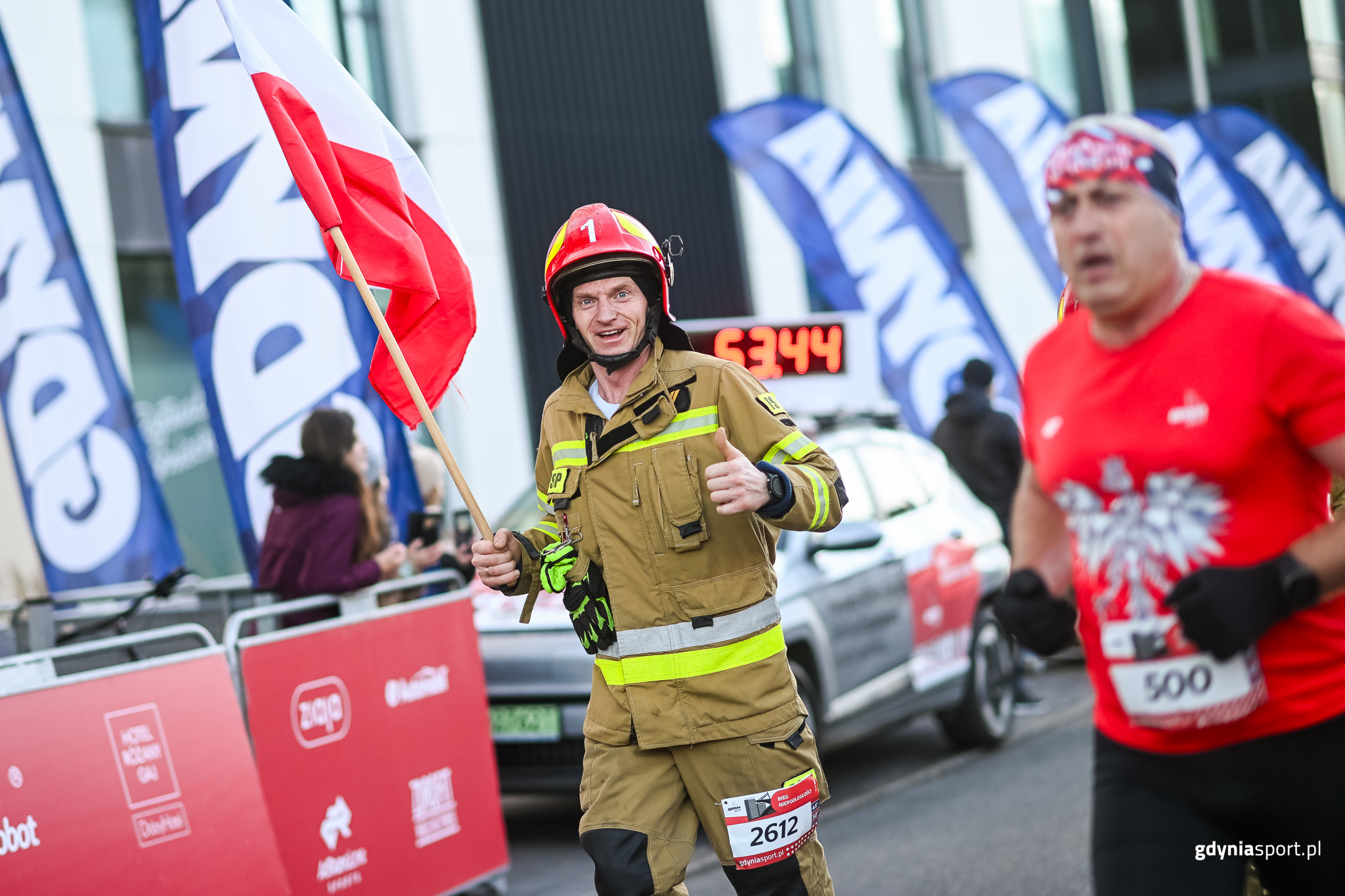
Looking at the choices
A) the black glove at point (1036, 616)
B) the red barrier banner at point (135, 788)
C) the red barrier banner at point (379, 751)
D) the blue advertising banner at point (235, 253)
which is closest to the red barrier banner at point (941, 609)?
the red barrier banner at point (379, 751)

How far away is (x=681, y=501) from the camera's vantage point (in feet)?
11.4

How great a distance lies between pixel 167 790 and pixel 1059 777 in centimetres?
452

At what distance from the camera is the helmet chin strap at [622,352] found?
3.64 metres

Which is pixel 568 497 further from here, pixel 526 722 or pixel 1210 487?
pixel 526 722

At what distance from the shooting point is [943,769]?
8.00 meters

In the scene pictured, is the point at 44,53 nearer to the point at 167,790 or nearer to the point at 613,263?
the point at 167,790

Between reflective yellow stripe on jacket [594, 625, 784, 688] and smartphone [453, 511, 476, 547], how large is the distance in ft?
14.4

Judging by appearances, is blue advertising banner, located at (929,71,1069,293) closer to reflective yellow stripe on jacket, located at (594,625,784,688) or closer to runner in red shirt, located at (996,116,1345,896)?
reflective yellow stripe on jacket, located at (594,625,784,688)

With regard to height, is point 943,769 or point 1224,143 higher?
point 1224,143

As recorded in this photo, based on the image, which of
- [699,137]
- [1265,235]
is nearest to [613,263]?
[699,137]

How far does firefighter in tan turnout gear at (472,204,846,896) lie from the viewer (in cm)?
344

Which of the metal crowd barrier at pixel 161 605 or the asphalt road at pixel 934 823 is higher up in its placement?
the metal crowd barrier at pixel 161 605

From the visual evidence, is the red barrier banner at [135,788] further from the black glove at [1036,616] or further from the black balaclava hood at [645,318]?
the black glove at [1036,616]

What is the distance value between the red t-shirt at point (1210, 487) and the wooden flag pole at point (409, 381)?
1.64m
